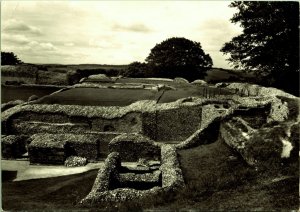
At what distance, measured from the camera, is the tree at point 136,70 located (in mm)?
56281

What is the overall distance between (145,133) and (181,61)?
103 feet

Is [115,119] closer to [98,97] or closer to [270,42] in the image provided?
[98,97]

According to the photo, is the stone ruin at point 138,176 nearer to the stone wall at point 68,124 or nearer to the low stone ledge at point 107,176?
the low stone ledge at point 107,176

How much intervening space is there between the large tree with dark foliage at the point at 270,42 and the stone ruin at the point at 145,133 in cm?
198

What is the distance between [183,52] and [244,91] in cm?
2391

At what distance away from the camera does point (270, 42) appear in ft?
85.1

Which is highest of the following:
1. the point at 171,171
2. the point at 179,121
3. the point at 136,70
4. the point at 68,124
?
the point at 136,70

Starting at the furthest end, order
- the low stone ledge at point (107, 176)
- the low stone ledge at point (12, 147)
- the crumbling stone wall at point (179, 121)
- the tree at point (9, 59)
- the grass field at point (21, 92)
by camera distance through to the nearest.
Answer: the tree at point (9, 59) < the grass field at point (21, 92) < the crumbling stone wall at point (179, 121) < the low stone ledge at point (12, 147) < the low stone ledge at point (107, 176)

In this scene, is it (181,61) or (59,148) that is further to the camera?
(181,61)

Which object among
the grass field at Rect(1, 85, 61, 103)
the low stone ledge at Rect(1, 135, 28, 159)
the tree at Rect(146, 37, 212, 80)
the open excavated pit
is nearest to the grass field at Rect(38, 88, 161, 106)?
the open excavated pit

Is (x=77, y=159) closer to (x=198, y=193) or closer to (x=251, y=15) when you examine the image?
(x=198, y=193)

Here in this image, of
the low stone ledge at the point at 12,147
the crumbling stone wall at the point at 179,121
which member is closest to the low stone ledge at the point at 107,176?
the low stone ledge at the point at 12,147

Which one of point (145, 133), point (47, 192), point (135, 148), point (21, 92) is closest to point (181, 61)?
point (21, 92)

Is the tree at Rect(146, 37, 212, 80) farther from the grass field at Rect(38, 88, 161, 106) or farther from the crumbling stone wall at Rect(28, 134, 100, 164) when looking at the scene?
the crumbling stone wall at Rect(28, 134, 100, 164)
